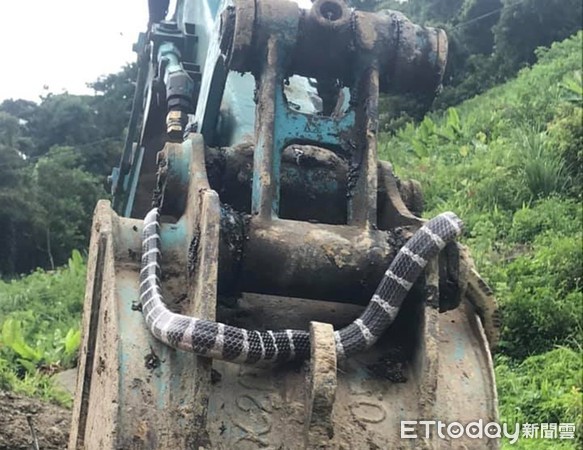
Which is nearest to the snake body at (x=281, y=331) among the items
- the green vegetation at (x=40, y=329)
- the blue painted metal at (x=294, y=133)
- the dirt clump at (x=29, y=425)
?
the blue painted metal at (x=294, y=133)

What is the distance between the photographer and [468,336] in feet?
8.61

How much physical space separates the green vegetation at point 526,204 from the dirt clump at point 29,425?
312 centimetres

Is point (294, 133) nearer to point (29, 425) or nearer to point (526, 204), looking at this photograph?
point (29, 425)

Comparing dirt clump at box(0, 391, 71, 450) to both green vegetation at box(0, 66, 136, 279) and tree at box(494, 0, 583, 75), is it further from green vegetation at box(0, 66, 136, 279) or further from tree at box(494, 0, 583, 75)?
tree at box(494, 0, 583, 75)

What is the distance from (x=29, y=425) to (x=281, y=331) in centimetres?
329

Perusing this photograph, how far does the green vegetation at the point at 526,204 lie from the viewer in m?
7.70

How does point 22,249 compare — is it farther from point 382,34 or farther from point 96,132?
point 382,34

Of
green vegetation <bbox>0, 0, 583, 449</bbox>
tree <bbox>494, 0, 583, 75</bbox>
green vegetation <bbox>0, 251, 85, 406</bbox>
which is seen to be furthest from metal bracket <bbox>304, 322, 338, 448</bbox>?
tree <bbox>494, 0, 583, 75</bbox>

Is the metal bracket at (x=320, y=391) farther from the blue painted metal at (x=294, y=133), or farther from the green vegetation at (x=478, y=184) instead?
the green vegetation at (x=478, y=184)

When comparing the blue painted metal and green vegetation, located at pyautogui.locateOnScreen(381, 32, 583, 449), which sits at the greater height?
green vegetation, located at pyautogui.locateOnScreen(381, 32, 583, 449)

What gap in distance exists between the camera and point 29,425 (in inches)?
205

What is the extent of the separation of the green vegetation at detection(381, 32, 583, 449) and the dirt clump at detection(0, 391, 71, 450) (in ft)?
10.2

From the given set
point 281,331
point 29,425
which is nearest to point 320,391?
point 281,331

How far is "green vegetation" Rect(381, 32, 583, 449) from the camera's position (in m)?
7.70
